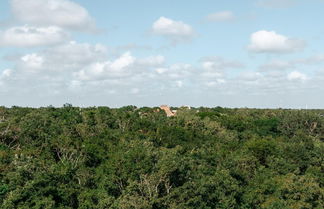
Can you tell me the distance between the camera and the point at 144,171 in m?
50.6

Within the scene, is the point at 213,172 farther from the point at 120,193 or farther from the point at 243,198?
the point at 120,193

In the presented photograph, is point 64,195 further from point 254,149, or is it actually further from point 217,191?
point 254,149

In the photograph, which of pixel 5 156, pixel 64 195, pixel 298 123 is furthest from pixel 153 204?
pixel 298 123

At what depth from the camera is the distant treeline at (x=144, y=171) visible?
45.9m

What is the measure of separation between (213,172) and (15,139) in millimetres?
32157

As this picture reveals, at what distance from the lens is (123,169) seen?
170ft

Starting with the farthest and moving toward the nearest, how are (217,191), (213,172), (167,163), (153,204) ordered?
(213,172)
(217,191)
(167,163)
(153,204)

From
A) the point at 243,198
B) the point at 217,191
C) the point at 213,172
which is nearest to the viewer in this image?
the point at 217,191

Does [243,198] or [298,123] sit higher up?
[298,123]

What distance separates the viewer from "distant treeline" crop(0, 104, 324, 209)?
45.9 meters

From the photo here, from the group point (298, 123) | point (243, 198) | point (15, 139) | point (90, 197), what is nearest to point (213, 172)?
point (243, 198)

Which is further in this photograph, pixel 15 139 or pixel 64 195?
pixel 15 139

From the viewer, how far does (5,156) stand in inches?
2095

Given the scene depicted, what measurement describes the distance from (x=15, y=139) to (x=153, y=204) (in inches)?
1280
